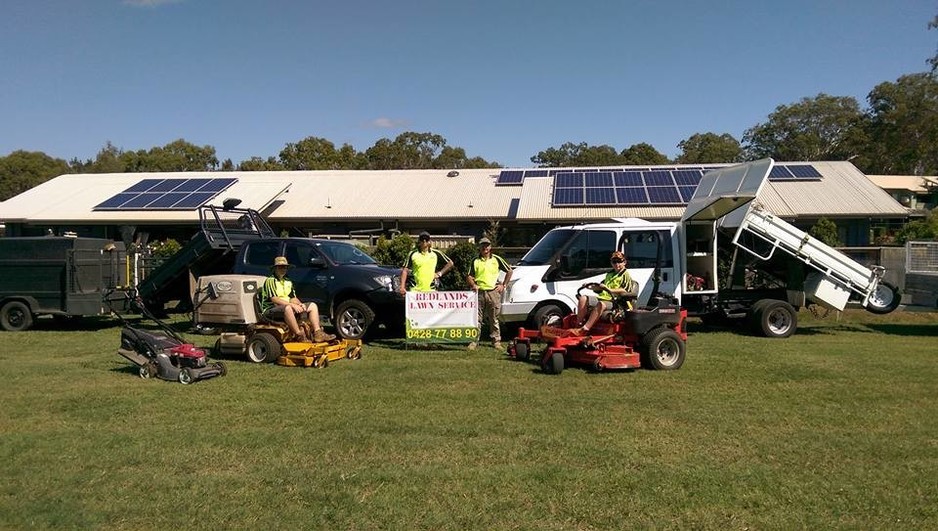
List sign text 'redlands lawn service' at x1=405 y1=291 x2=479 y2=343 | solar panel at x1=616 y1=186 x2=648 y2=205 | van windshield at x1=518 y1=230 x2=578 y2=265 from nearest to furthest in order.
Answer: sign text 'redlands lawn service' at x1=405 y1=291 x2=479 y2=343 → van windshield at x1=518 y1=230 x2=578 y2=265 → solar panel at x1=616 y1=186 x2=648 y2=205

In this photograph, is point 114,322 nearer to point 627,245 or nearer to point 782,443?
point 627,245

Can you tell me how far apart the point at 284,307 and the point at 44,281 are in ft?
24.6

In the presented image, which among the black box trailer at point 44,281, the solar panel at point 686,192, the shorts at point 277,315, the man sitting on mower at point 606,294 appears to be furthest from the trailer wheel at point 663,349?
the solar panel at point 686,192

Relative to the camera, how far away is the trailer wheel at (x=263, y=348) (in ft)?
33.0

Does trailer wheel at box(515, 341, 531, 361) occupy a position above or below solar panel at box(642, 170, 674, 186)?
below

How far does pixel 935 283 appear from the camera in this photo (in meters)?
14.0

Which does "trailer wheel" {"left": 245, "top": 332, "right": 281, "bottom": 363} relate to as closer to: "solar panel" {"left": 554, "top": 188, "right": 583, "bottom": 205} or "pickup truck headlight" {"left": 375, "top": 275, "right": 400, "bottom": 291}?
"pickup truck headlight" {"left": 375, "top": 275, "right": 400, "bottom": 291}

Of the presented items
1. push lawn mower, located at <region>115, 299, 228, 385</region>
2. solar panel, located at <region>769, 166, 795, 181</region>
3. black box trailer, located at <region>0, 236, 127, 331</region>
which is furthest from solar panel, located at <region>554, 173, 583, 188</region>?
push lawn mower, located at <region>115, 299, 228, 385</region>

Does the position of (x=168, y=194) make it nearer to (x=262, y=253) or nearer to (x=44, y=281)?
(x=44, y=281)

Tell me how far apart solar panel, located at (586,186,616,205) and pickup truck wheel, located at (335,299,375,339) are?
15.7m

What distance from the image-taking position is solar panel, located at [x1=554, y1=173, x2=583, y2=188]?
94.0 ft

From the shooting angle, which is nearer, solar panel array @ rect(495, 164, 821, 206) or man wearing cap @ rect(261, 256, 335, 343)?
man wearing cap @ rect(261, 256, 335, 343)

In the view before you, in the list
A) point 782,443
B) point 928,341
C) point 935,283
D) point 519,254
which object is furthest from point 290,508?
point 519,254

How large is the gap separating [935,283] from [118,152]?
9255 cm
